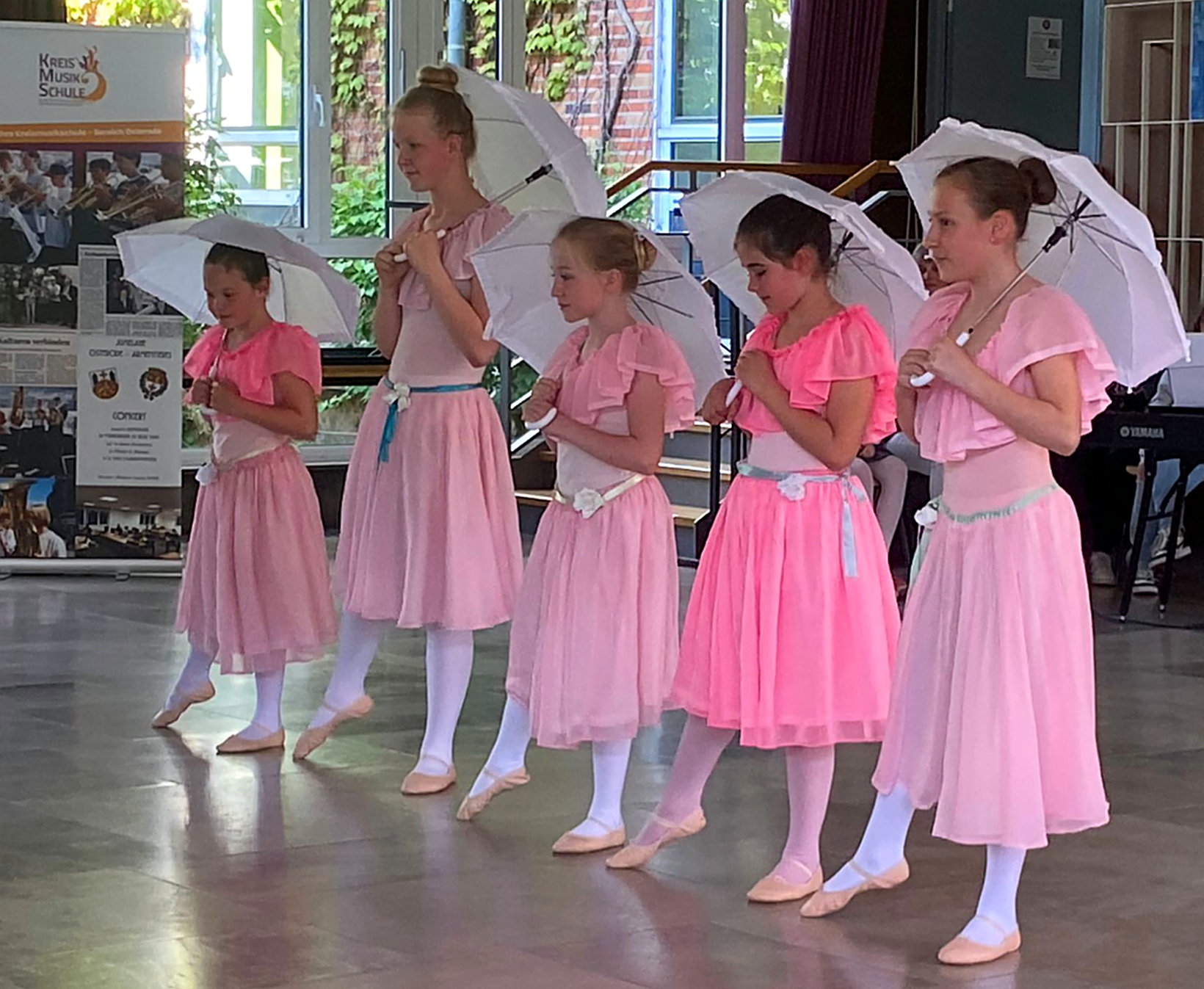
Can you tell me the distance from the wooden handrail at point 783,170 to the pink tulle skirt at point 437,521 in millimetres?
3266

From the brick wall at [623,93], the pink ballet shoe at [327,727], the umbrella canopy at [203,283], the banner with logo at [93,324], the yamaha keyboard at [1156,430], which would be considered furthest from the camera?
the brick wall at [623,93]

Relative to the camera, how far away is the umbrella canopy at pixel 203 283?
4.87 meters

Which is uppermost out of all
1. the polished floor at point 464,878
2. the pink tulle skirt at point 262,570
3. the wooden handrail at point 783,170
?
the wooden handrail at point 783,170

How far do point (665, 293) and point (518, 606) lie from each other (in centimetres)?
64

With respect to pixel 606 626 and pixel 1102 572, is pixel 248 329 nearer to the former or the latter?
pixel 606 626

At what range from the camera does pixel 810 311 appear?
139 inches

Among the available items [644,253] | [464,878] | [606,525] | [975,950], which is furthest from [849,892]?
[644,253]

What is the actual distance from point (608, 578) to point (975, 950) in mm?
993

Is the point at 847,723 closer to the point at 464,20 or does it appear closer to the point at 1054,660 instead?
the point at 1054,660

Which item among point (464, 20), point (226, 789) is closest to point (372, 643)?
point (226, 789)

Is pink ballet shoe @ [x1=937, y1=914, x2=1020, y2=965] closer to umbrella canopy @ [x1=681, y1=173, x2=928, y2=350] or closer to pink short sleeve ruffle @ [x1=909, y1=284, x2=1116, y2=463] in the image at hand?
pink short sleeve ruffle @ [x1=909, y1=284, x2=1116, y2=463]

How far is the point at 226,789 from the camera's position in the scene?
4301 mm

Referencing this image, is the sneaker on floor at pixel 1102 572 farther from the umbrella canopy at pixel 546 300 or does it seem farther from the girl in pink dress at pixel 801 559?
the girl in pink dress at pixel 801 559

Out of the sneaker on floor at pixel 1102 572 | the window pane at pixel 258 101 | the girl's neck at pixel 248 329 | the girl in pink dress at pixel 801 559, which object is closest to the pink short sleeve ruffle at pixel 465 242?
the girl's neck at pixel 248 329
